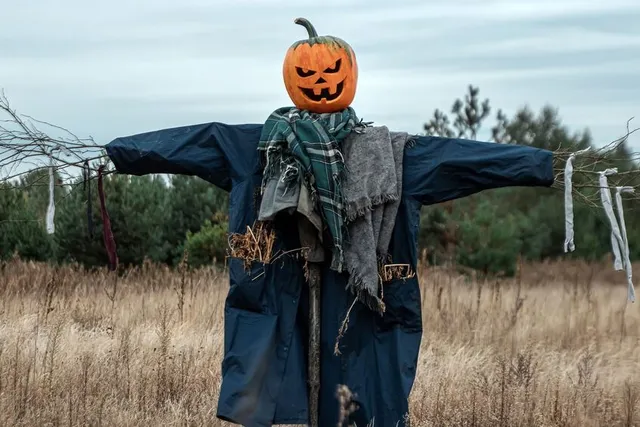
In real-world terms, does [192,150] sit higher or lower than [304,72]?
lower

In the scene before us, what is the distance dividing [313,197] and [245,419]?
4.23 feet

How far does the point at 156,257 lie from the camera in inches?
591

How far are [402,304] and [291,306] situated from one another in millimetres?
626

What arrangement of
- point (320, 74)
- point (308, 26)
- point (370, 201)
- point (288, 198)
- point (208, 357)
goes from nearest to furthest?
point (288, 198) < point (370, 201) < point (320, 74) < point (308, 26) < point (208, 357)

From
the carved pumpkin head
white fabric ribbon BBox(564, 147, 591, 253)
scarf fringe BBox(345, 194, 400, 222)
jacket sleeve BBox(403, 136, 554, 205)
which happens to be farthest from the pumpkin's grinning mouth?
white fabric ribbon BBox(564, 147, 591, 253)

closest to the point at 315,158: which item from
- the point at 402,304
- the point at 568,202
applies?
the point at 402,304

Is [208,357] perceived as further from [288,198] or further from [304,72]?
[304,72]

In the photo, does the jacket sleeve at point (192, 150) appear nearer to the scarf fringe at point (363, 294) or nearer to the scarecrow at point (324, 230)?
the scarecrow at point (324, 230)

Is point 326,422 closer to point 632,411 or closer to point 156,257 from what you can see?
point 632,411

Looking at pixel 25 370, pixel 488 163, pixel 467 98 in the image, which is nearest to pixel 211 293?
pixel 25 370

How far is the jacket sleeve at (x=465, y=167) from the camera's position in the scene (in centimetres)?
564

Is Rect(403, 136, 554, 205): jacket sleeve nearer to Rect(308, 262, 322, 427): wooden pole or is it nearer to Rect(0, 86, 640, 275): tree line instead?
Rect(308, 262, 322, 427): wooden pole

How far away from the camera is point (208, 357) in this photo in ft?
28.1

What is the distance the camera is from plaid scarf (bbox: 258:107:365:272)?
5621 mm
